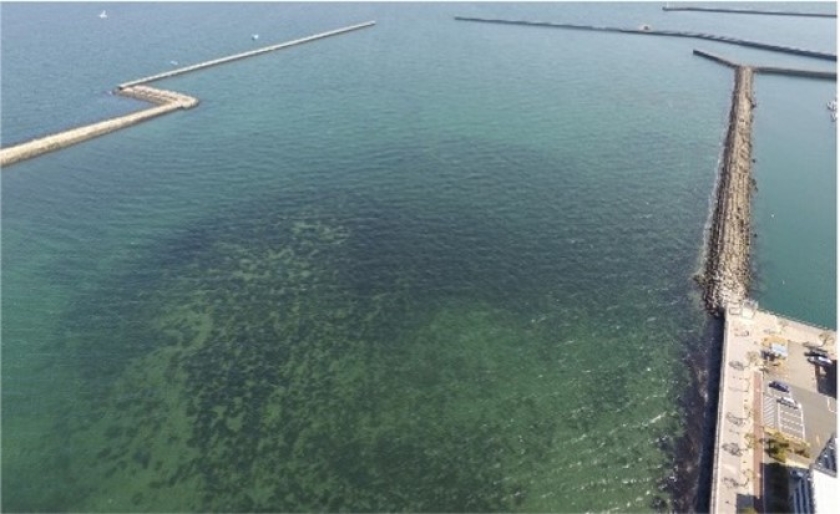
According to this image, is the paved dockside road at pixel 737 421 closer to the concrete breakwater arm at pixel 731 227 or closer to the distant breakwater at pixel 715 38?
the concrete breakwater arm at pixel 731 227

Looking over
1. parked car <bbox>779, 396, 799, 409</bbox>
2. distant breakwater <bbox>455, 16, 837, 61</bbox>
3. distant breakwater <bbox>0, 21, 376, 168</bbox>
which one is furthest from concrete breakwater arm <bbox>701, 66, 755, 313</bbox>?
distant breakwater <bbox>0, 21, 376, 168</bbox>

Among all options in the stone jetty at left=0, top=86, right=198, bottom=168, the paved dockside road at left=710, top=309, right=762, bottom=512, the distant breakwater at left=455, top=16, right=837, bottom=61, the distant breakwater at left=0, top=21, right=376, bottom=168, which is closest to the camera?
the paved dockside road at left=710, top=309, right=762, bottom=512

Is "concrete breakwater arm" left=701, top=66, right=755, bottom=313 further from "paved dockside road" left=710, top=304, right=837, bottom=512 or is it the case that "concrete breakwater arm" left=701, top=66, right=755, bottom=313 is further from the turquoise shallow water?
"paved dockside road" left=710, top=304, right=837, bottom=512

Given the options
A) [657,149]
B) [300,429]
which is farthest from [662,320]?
[657,149]

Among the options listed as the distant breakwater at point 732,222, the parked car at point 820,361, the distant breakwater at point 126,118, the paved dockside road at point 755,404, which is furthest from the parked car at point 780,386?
the distant breakwater at point 126,118

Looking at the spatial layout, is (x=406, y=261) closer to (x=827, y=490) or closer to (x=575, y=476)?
(x=575, y=476)

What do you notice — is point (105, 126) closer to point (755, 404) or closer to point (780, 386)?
point (755, 404)
